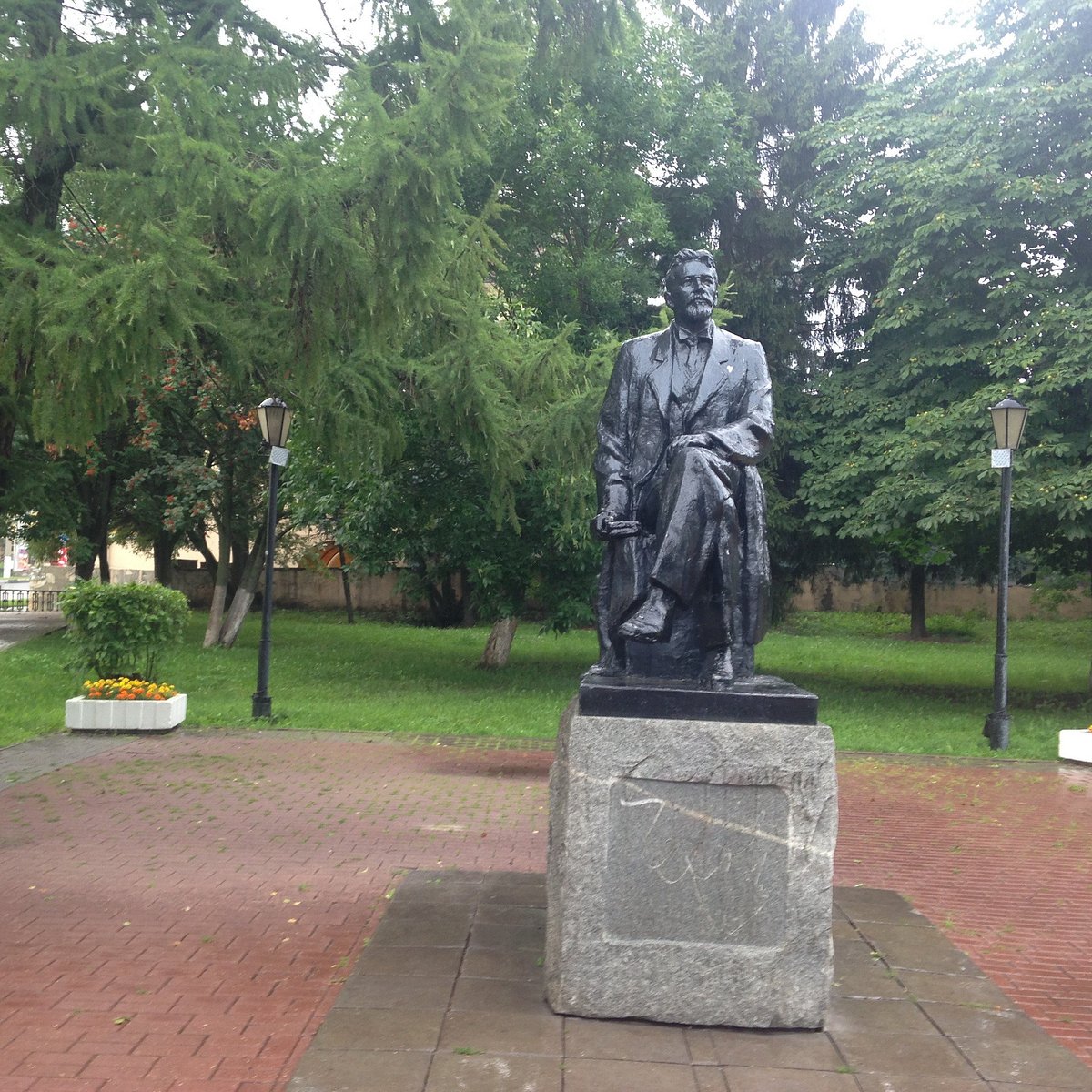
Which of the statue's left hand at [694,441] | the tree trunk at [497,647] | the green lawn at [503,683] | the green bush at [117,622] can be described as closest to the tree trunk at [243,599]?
the green lawn at [503,683]

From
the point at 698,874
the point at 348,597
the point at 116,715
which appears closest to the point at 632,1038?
the point at 698,874

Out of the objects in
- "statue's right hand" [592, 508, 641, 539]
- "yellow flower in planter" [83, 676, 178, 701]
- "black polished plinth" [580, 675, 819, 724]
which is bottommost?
"yellow flower in planter" [83, 676, 178, 701]

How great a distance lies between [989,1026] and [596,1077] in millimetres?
1726

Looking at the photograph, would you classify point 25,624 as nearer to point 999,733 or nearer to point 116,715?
point 116,715

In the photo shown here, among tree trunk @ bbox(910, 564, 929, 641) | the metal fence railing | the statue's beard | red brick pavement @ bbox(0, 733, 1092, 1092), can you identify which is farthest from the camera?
the metal fence railing

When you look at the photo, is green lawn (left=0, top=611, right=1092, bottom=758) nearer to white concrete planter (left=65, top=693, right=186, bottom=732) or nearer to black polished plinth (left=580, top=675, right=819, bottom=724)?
white concrete planter (left=65, top=693, right=186, bottom=732)

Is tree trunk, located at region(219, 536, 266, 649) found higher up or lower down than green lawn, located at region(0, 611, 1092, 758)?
higher up

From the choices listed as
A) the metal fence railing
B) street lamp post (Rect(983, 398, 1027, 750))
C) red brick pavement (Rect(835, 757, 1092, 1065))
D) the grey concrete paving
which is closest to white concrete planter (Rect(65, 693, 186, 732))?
red brick pavement (Rect(835, 757, 1092, 1065))

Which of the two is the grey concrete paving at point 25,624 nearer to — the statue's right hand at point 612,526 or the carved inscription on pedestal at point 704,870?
the statue's right hand at point 612,526

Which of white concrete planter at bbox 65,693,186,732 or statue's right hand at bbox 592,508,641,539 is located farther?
white concrete planter at bbox 65,693,186,732

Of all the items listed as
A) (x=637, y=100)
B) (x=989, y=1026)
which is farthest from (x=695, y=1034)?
(x=637, y=100)

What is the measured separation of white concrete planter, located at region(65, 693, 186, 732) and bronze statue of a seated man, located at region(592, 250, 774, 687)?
901cm

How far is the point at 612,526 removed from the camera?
5484mm

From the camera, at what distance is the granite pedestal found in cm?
477
